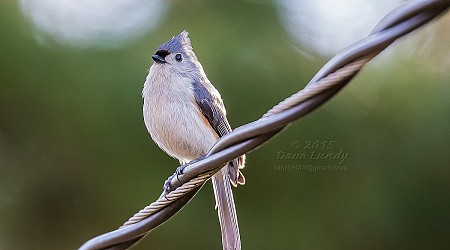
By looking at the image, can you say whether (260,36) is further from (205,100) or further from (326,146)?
(205,100)

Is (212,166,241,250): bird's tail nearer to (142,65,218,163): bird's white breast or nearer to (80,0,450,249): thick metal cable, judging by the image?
(142,65,218,163): bird's white breast

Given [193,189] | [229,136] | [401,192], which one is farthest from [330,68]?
[401,192]

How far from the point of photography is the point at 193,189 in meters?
1.83

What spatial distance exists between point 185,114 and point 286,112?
1671 millimetres

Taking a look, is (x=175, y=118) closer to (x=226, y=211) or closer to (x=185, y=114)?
(x=185, y=114)

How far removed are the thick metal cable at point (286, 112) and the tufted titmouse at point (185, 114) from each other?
1206 mm

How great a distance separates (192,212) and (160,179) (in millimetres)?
251

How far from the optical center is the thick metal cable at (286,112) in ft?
4.67

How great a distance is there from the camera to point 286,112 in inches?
62.0

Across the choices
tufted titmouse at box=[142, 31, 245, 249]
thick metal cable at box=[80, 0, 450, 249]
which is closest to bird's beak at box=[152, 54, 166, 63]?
tufted titmouse at box=[142, 31, 245, 249]

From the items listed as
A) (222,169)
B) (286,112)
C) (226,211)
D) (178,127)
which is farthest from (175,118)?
(286,112)

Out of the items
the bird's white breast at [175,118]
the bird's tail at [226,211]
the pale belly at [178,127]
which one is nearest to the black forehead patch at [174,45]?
the bird's white breast at [175,118]

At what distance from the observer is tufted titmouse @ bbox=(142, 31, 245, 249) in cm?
316

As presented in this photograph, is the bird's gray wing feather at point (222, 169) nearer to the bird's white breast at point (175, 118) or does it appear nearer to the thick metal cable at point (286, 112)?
the bird's white breast at point (175, 118)
